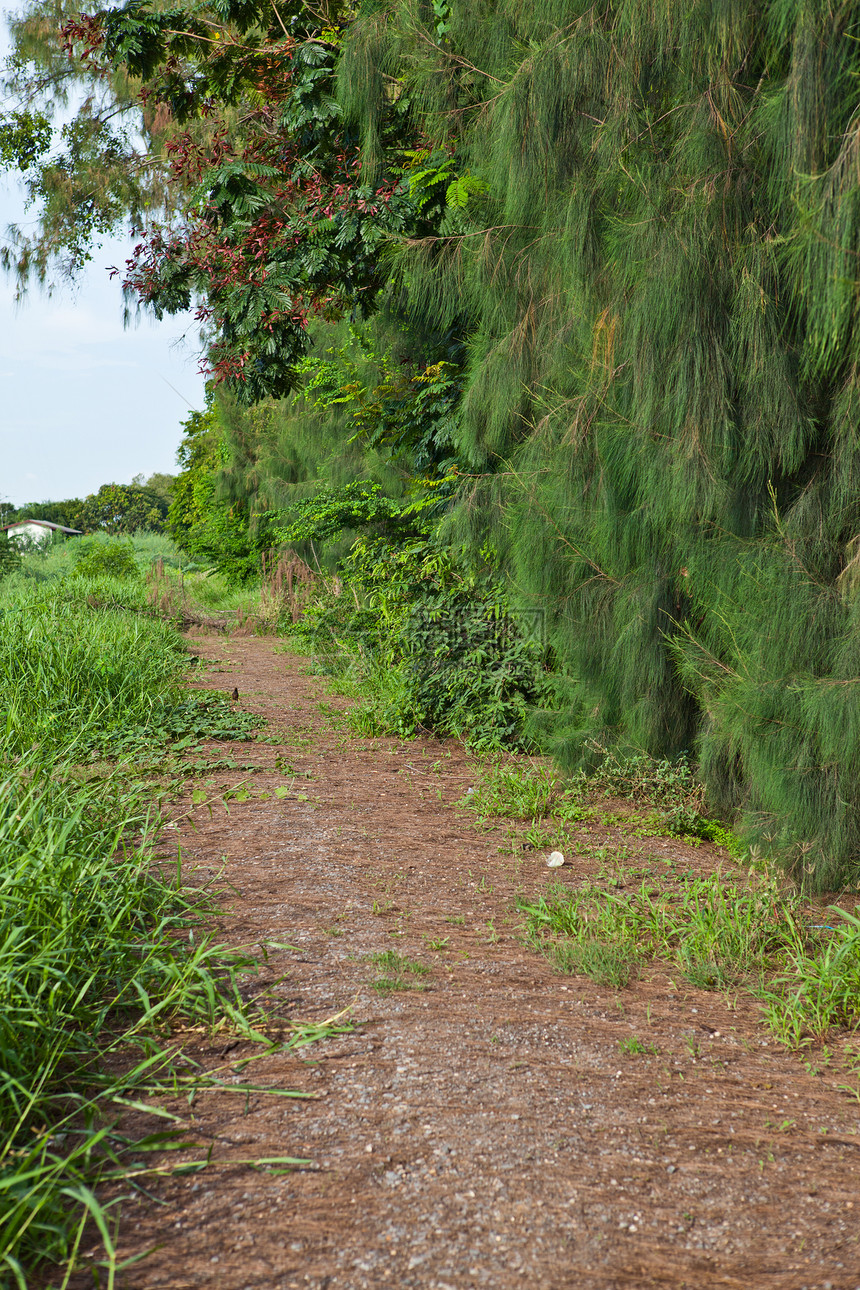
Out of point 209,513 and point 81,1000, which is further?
point 209,513

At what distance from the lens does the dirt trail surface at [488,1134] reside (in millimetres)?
1489

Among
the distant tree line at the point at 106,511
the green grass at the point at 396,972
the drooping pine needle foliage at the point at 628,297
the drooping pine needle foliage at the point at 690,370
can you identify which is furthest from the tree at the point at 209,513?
the distant tree line at the point at 106,511

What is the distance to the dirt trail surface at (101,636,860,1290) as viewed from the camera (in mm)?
1489

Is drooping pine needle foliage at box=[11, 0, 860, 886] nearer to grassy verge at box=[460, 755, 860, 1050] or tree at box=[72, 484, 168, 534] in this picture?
grassy verge at box=[460, 755, 860, 1050]

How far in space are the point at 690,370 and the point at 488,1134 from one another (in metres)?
2.47

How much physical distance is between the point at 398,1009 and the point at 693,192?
9.02 ft

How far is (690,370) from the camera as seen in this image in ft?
10.3

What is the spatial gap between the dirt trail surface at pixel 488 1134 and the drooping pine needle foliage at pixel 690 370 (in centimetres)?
112

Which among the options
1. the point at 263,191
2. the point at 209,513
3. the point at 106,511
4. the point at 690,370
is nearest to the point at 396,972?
the point at 690,370

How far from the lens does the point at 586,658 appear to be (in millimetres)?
4105

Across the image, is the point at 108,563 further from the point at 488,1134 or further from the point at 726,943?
the point at 488,1134

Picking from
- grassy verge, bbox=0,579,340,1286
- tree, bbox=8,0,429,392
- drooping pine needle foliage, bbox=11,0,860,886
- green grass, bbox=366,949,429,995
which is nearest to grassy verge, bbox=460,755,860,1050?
drooping pine needle foliage, bbox=11,0,860,886

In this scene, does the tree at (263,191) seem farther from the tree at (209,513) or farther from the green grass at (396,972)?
the tree at (209,513)

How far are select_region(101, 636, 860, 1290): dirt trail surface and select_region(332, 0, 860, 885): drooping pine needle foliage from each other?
1.12 metres
